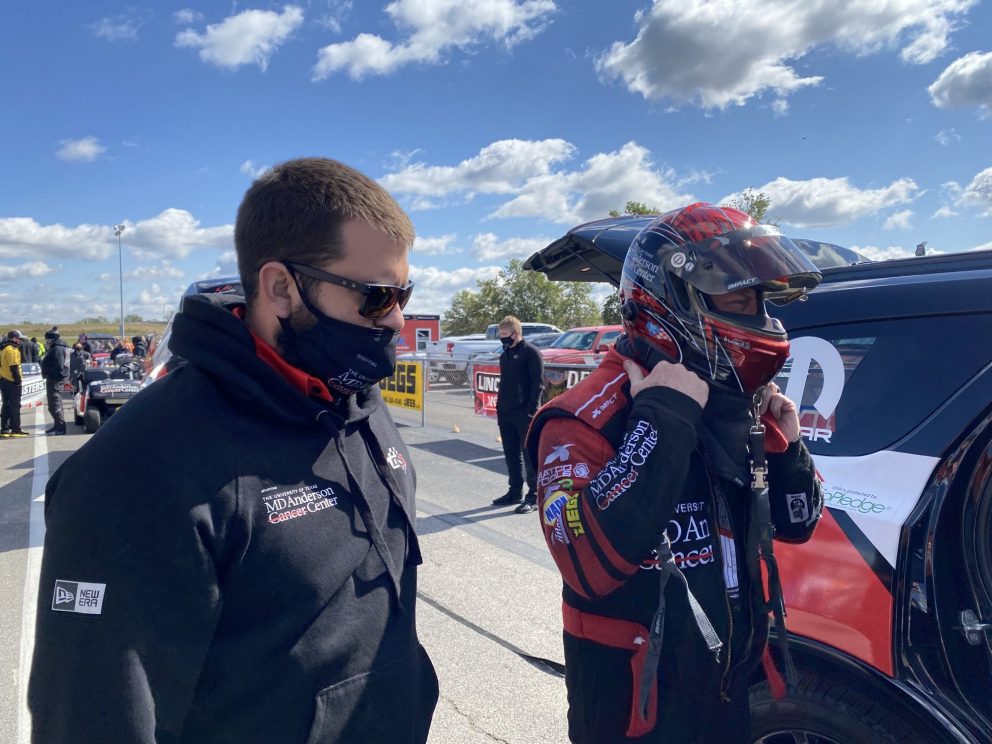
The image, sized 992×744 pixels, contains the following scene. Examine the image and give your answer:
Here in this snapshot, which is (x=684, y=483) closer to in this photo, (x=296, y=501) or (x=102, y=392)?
(x=296, y=501)

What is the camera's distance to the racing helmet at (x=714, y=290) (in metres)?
1.73

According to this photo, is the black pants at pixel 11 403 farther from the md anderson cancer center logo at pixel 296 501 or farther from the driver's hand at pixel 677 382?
the driver's hand at pixel 677 382

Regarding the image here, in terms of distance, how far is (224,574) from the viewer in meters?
1.17

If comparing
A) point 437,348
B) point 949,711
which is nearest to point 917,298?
point 949,711

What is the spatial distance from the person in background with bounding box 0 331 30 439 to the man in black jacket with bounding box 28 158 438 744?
43.2ft

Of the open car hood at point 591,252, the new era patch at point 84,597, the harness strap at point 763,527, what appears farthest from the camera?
the open car hood at point 591,252

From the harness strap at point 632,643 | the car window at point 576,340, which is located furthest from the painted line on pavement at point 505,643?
the car window at point 576,340

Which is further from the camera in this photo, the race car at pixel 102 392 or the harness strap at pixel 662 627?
the race car at pixel 102 392

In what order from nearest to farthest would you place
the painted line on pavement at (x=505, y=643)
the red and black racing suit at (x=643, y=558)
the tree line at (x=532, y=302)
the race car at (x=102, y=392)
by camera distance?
the red and black racing suit at (x=643, y=558) → the painted line on pavement at (x=505, y=643) → the race car at (x=102, y=392) → the tree line at (x=532, y=302)

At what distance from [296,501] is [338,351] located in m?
0.33

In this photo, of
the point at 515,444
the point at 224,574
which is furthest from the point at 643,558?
the point at 515,444

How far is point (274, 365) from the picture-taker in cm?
137

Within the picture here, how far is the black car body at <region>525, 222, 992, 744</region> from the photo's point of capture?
1765 mm

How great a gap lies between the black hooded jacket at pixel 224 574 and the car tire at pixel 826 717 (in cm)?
110
